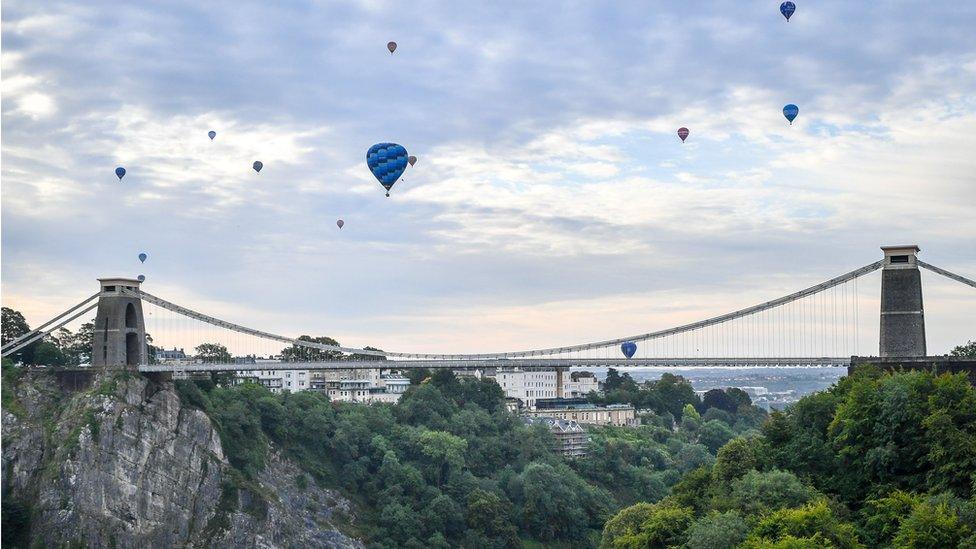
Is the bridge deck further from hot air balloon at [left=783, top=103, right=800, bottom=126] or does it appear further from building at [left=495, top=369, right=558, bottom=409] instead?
building at [left=495, top=369, right=558, bottom=409]

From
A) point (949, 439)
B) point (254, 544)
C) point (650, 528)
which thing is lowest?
point (254, 544)

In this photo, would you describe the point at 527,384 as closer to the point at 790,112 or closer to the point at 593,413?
the point at 593,413

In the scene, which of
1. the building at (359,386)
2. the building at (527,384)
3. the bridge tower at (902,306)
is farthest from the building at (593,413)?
the bridge tower at (902,306)

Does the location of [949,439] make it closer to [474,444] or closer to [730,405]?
[474,444]

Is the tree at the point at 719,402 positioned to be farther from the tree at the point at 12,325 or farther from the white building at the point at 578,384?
the tree at the point at 12,325

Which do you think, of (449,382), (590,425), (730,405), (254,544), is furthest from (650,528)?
(730,405)

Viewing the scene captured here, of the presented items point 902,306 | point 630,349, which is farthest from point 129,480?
point 902,306

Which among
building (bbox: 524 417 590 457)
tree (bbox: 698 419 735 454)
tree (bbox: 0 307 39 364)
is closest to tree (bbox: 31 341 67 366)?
tree (bbox: 0 307 39 364)
